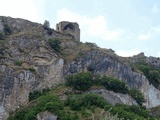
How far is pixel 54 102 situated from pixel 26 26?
2144 centimetres

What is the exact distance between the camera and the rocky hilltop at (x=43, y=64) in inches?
1948

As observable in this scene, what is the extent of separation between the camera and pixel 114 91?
2142 inches

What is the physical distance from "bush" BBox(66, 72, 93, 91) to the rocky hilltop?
2.27 meters

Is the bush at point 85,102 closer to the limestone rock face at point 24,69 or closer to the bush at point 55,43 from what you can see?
the limestone rock face at point 24,69

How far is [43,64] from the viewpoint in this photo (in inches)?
2188

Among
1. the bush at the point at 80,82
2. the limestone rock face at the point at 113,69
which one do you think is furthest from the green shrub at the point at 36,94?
the limestone rock face at the point at 113,69

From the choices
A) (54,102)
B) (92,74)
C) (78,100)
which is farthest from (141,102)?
(54,102)

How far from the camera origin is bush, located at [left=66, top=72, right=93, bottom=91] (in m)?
52.8

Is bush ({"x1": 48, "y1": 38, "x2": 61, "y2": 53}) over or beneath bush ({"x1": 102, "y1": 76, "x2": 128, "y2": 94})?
over

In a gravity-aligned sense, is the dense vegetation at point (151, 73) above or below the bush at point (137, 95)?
above

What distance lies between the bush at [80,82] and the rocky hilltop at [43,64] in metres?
2.27

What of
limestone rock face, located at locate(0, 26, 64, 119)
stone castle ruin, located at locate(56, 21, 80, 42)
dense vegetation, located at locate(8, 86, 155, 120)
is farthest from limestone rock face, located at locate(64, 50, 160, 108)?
stone castle ruin, located at locate(56, 21, 80, 42)

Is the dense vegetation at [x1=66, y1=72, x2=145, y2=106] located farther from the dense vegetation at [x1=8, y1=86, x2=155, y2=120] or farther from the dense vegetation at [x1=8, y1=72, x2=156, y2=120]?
the dense vegetation at [x1=8, y1=86, x2=155, y2=120]

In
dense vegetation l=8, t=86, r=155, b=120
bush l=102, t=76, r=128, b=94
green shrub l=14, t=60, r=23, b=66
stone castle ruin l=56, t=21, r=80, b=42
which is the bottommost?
dense vegetation l=8, t=86, r=155, b=120
